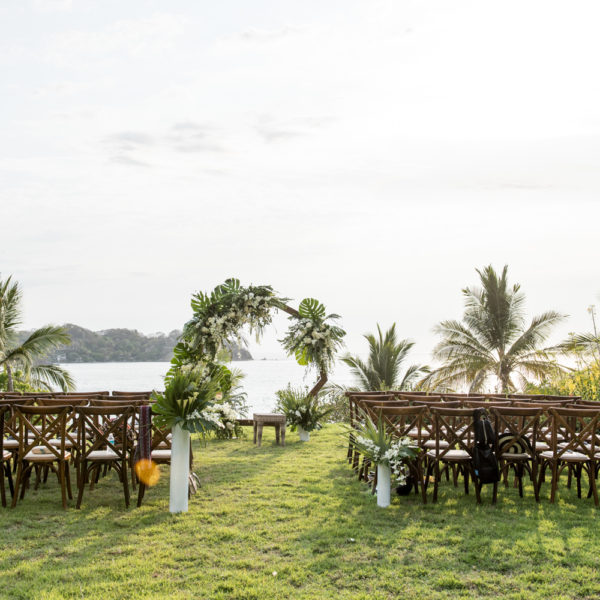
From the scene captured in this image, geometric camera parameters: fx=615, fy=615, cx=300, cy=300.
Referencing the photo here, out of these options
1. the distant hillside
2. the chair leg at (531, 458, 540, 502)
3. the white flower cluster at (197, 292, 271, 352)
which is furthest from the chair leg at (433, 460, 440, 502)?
the distant hillside

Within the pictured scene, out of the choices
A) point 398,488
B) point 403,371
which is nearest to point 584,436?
point 398,488

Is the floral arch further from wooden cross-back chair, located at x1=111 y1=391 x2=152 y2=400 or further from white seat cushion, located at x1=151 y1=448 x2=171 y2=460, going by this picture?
white seat cushion, located at x1=151 y1=448 x2=171 y2=460

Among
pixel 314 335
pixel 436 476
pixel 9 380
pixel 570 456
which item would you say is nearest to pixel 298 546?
pixel 436 476

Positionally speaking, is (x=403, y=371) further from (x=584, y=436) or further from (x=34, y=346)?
(x=584, y=436)

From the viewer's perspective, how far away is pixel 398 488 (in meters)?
7.12

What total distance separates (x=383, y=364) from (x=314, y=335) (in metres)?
8.08

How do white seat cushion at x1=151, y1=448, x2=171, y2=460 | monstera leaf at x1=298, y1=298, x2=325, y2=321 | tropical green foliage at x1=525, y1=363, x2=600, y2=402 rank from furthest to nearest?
tropical green foliage at x1=525, y1=363, x2=600, y2=402 → monstera leaf at x1=298, y1=298, x2=325, y2=321 → white seat cushion at x1=151, y1=448, x2=171, y2=460

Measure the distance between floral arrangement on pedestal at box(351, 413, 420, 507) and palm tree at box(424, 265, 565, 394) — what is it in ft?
42.1

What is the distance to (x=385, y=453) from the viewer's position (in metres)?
6.66

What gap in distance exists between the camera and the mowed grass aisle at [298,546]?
4.36 m

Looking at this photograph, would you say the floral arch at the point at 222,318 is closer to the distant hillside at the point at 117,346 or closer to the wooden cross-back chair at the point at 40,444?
the wooden cross-back chair at the point at 40,444

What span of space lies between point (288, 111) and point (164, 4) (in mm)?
2484

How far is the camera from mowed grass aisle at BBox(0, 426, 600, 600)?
4355mm

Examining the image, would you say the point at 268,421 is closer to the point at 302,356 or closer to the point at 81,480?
the point at 302,356
